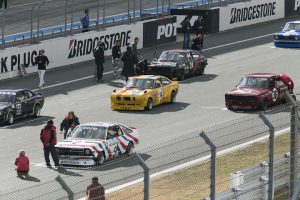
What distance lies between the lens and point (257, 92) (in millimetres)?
35219

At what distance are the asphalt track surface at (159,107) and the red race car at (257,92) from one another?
468mm

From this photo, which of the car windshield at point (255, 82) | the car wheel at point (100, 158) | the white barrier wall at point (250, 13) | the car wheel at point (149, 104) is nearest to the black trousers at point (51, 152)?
the car wheel at point (100, 158)

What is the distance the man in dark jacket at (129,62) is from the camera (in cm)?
4059

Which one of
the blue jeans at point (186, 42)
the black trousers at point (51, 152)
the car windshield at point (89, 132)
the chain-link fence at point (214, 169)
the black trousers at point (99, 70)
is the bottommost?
the blue jeans at point (186, 42)

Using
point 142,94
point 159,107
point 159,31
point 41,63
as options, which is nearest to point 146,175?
point 142,94

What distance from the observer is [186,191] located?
15.0 metres

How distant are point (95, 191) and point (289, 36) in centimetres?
3799

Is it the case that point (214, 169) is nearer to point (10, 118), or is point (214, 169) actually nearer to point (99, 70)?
point (10, 118)

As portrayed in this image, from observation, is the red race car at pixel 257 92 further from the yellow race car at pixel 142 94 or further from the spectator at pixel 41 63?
the spectator at pixel 41 63

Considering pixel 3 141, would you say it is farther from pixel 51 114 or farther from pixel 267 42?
pixel 267 42

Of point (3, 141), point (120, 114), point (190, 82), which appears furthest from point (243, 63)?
point (3, 141)

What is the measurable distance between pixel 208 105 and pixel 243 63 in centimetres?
1049

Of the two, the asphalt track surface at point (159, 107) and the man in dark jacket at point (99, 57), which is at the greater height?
the man in dark jacket at point (99, 57)

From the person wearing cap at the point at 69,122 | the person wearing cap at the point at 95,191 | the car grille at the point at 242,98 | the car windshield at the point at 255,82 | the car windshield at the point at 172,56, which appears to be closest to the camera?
the person wearing cap at the point at 95,191
